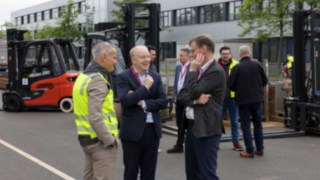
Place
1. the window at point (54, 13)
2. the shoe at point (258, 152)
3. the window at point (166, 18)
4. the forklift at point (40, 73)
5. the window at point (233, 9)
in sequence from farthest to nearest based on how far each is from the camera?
the window at point (54, 13) < the window at point (166, 18) < the window at point (233, 9) < the forklift at point (40, 73) < the shoe at point (258, 152)

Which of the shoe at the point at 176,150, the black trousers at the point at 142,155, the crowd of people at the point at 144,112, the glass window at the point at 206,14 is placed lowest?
Result: the shoe at the point at 176,150

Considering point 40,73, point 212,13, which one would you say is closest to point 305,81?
point 40,73

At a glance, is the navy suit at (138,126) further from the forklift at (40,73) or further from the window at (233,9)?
the window at (233,9)

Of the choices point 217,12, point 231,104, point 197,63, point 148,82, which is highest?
point 217,12

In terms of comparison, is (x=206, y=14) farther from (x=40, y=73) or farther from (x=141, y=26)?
(x=141, y=26)

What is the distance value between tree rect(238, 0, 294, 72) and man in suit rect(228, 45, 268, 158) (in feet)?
97.4

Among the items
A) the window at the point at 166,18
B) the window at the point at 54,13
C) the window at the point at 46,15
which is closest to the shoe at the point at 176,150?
the window at the point at 166,18

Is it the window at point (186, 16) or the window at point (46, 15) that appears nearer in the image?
the window at point (186, 16)

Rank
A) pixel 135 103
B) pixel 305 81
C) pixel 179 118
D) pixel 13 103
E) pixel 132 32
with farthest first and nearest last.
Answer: pixel 13 103
pixel 132 32
pixel 305 81
pixel 179 118
pixel 135 103

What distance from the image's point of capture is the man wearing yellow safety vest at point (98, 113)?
492cm

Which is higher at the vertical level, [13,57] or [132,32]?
[132,32]

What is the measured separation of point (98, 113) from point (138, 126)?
858 millimetres

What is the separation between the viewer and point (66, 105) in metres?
17.3

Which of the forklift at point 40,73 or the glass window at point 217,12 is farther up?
the glass window at point 217,12
